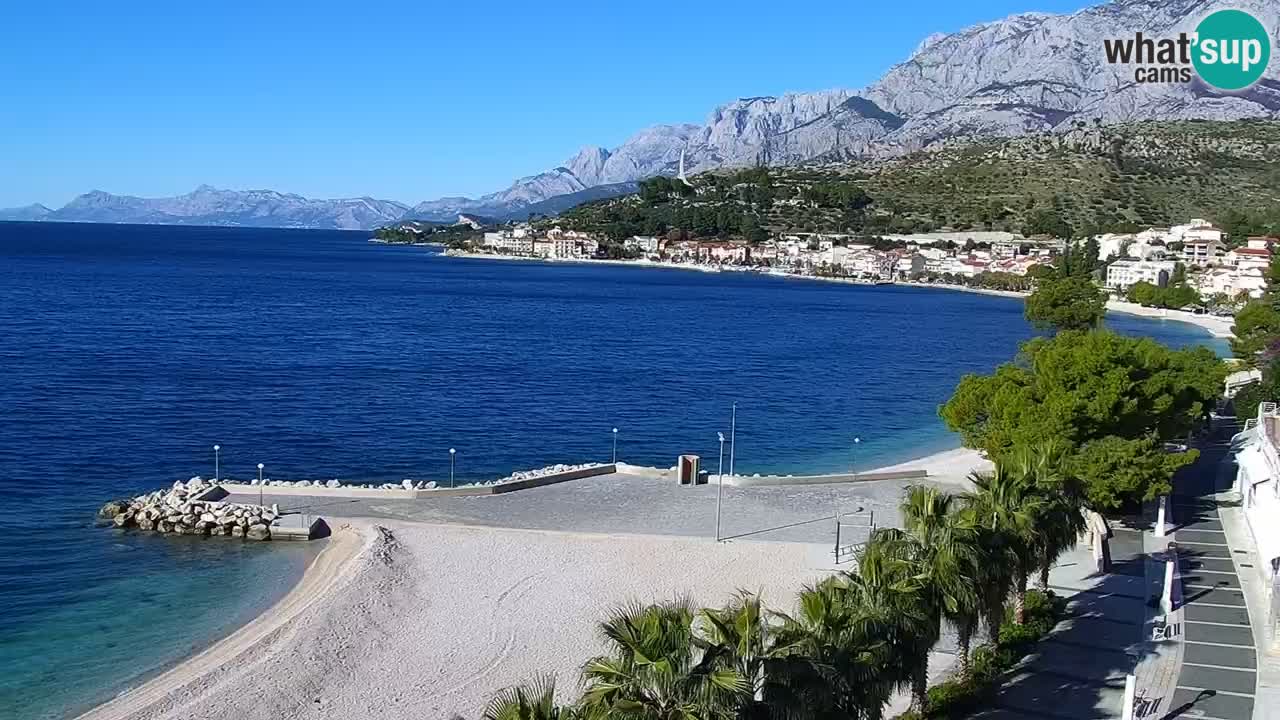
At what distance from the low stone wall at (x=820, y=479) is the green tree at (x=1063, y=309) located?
26.9 metres

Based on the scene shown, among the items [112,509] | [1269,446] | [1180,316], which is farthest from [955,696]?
[1180,316]

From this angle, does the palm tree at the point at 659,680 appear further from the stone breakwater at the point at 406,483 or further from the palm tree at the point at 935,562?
the stone breakwater at the point at 406,483

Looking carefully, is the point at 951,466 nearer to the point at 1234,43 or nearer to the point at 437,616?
the point at 437,616

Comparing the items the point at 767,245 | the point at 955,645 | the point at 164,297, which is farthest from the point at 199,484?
the point at 767,245

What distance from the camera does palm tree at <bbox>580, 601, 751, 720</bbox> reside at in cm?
893

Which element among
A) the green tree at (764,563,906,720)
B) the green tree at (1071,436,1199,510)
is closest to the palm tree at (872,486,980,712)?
the green tree at (764,563,906,720)

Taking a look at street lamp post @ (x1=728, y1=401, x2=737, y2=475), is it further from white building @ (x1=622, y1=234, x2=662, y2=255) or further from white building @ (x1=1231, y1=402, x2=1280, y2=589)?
white building @ (x1=622, y1=234, x2=662, y2=255)

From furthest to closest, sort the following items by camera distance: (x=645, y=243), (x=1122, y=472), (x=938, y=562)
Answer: (x=645, y=243)
(x=1122, y=472)
(x=938, y=562)

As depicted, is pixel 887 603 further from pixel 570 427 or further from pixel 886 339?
pixel 886 339

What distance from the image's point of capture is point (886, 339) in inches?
3046

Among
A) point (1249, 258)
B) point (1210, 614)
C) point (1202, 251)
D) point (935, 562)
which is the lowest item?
point (1210, 614)

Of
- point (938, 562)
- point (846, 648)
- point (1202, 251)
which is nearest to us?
point (846, 648)

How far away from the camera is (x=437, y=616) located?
719 inches

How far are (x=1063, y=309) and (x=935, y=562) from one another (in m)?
43.4
